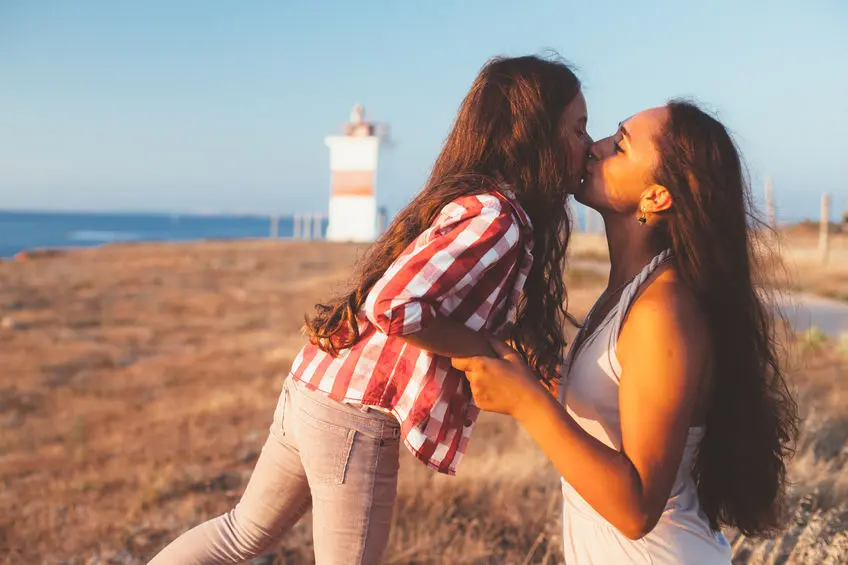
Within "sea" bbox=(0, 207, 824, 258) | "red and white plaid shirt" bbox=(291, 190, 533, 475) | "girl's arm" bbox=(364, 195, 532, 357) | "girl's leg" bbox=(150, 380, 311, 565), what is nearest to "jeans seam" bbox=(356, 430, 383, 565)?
"red and white plaid shirt" bbox=(291, 190, 533, 475)

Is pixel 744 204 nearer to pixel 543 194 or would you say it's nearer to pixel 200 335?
pixel 543 194

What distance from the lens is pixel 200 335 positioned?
1009 cm

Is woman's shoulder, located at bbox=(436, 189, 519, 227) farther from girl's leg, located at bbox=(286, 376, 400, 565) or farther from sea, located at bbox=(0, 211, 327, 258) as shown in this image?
sea, located at bbox=(0, 211, 327, 258)

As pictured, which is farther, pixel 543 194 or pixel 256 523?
pixel 256 523

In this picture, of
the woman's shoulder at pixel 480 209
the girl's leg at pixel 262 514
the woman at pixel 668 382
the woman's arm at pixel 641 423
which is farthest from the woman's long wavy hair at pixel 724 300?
the girl's leg at pixel 262 514

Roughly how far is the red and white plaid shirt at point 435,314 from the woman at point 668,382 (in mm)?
113

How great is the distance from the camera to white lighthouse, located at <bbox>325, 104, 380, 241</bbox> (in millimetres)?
29953

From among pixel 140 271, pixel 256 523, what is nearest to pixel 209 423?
pixel 256 523

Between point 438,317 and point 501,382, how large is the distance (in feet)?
0.59

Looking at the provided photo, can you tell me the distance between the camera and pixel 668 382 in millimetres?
1478

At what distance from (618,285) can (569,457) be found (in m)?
0.54

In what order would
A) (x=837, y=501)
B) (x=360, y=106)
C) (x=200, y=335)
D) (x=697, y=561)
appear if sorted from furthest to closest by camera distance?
(x=360, y=106) < (x=200, y=335) < (x=837, y=501) < (x=697, y=561)

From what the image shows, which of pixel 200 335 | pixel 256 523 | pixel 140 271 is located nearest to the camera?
pixel 256 523

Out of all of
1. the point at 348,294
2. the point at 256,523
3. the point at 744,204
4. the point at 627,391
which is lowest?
the point at 256,523
